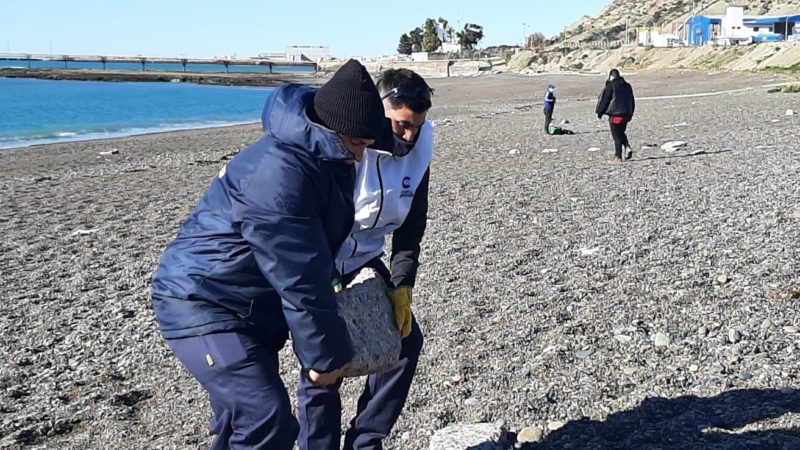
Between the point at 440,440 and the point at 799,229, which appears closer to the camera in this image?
the point at 440,440

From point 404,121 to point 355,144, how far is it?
0.67 meters

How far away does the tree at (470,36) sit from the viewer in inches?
5896

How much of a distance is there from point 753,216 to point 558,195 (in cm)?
318

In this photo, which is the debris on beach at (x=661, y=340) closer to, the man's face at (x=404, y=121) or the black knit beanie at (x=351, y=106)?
the man's face at (x=404, y=121)

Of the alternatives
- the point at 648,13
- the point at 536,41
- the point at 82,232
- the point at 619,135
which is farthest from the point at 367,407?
the point at 648,13

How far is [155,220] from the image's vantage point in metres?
12.4

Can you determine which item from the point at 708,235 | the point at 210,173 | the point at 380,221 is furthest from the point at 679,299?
the point at 210,173

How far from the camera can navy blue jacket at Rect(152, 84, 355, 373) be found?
301cm

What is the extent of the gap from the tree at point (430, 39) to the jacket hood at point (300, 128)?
158m

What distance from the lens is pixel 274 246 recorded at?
3.00 meters

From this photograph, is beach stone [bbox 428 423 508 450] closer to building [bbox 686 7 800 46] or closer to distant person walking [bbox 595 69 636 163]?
distant person walking [bbox 595 69 636 163]

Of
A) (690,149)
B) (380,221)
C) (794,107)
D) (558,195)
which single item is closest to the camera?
(380,221)

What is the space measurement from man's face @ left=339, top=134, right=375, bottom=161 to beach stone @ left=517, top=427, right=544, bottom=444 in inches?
80.9

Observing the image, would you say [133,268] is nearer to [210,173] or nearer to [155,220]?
[155,220]
